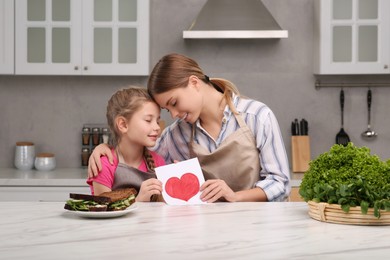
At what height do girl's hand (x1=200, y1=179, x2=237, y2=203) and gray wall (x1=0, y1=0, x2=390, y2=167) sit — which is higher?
gray wall (x1=0, y1=0, x2=390, y2=167)

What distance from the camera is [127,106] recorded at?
2.81 metres

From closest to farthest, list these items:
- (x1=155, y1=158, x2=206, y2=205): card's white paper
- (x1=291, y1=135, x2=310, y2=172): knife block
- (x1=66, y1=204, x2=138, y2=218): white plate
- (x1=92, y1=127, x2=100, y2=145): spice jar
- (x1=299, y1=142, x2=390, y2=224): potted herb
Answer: (x1=299, y1=142, x2=390, y2=224): potted herb
(x1=66, y1=204, x2=138, y2=218): white plate
(x1=155, y1=158, x2=206, y2=205): card's white paper
(x1=291, y1=135, x2=310, y2=172): knife block
(x1=92, y1=127, x2=100, y2=145): spice jar

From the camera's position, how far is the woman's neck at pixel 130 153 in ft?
9.29

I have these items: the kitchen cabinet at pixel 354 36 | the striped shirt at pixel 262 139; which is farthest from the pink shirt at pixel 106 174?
the kitchen cabinet at pixel 354 36

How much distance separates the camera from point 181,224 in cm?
201

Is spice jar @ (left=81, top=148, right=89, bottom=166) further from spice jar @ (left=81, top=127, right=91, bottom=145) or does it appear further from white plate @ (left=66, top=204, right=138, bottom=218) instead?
white plate @ (left=66, top=204, right=138, bottom=218)

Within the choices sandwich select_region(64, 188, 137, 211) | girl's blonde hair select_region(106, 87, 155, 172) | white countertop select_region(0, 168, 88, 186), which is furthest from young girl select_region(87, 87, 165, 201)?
white countertop select_region(0, 168, 88, 186)

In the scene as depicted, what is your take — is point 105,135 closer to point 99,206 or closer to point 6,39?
point 6,39

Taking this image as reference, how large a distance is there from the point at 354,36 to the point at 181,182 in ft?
8.08

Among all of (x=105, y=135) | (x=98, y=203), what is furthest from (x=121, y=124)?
(x=105, y=135)

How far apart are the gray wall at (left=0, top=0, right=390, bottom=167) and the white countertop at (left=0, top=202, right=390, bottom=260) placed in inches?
100

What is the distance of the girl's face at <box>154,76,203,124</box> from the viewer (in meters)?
2.69

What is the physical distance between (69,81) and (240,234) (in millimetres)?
3187

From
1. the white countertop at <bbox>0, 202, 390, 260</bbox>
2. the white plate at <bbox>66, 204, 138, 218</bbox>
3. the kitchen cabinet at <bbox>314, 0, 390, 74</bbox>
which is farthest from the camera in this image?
the kitchen cabinet at <bbox>314, 0, 390, 74</bbox>
